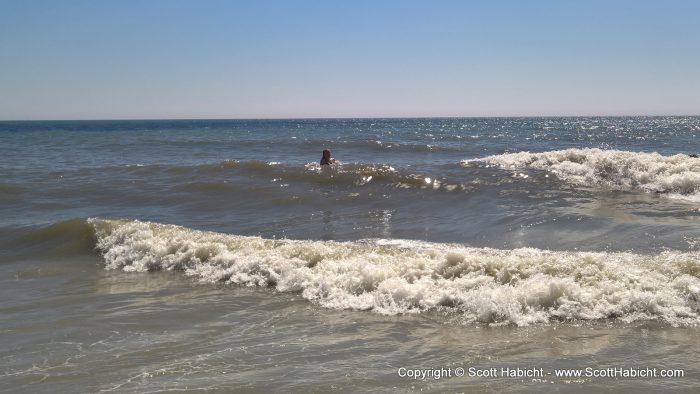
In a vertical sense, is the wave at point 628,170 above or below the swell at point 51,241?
above

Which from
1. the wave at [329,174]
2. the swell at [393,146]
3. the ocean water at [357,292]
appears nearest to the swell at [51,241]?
the ocean water at [357,292]

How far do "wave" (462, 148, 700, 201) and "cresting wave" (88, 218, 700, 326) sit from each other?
28.4 feet

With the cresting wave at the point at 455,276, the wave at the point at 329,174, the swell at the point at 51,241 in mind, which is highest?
the wave at the point at 329,174

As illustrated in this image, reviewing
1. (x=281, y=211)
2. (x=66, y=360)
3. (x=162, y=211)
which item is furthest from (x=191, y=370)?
(x=162, y=211)

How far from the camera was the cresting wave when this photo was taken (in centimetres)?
591

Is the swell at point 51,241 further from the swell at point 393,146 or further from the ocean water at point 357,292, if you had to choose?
the swell at point 393,146

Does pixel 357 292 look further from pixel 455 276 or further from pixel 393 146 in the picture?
pixel 393 146

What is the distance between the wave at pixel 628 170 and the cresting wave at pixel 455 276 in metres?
8.65

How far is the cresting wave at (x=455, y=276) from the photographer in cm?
591

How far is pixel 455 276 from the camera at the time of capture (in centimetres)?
719

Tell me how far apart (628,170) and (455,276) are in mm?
12569

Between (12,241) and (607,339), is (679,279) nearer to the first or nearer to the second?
(607,339)

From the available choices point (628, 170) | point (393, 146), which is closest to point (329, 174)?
point (628, 170)

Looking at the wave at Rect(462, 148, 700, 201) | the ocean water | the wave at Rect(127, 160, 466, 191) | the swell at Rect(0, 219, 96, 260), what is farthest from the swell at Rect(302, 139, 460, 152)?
the swell at Rect(0, 219, 96, 260)
